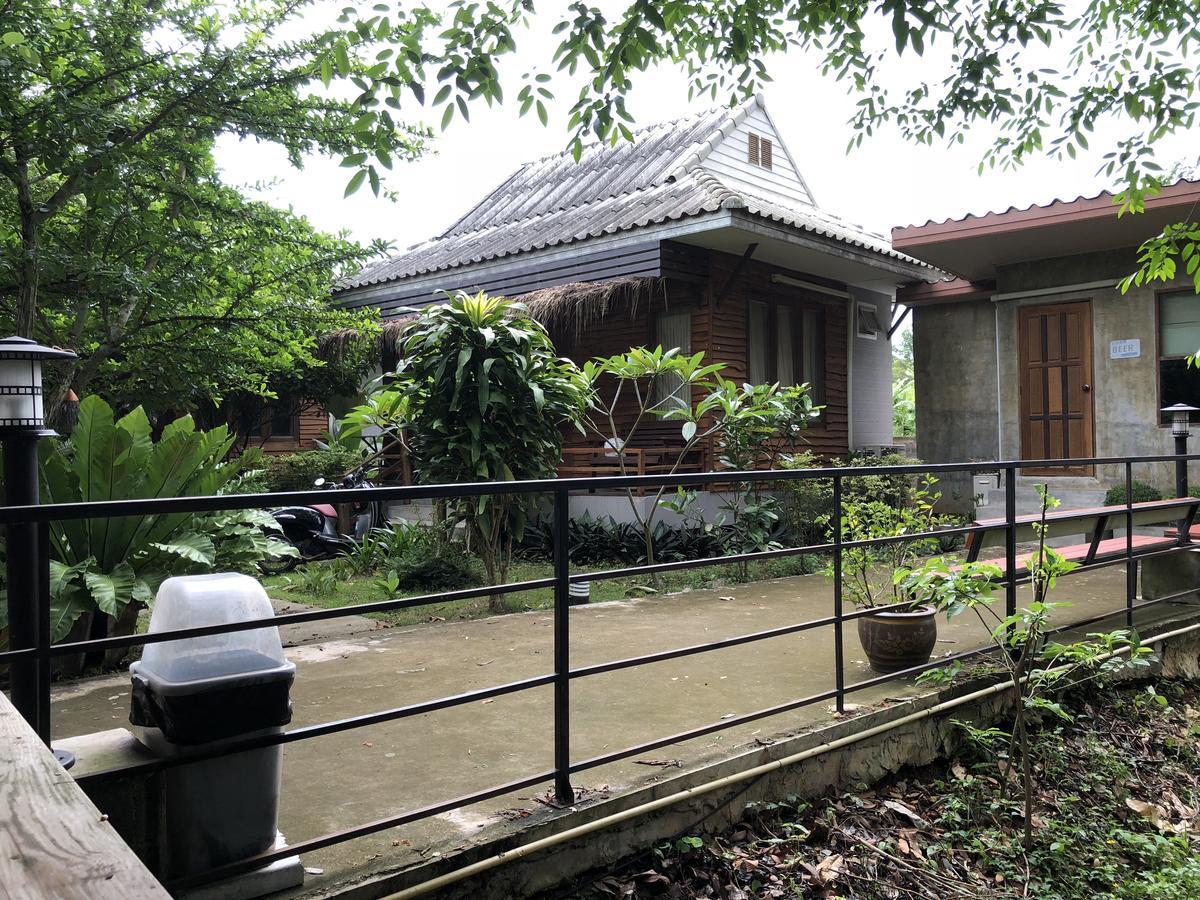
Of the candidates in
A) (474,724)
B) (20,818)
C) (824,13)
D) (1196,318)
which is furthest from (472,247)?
(20,818)

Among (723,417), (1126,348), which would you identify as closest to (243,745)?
(723,417)

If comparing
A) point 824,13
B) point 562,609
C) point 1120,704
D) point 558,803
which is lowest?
point 1120,704

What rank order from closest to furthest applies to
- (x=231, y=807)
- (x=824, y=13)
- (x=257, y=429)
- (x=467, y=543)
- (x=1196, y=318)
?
(x=231, y=807) < (x=824, y=13) < (x=467, y=543) < (x=1196, y=318) < (x=257, y=429)

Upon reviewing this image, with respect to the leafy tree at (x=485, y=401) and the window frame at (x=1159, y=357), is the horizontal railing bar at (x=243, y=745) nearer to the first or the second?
the leafy tree at (x=485, y=401)

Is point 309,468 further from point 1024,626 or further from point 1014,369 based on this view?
point 1024,626

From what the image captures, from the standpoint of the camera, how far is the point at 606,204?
11.8 metres

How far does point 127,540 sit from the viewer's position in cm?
472

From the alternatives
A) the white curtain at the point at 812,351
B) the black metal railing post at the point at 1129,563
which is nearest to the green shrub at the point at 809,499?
the white curtain at the point at 812,351

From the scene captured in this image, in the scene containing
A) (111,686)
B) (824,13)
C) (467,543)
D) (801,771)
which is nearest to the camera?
(801,771)

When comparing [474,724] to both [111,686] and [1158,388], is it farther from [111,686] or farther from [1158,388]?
[1158,388]

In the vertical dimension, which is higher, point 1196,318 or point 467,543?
point 1196,318

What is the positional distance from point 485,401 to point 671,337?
17.2ft

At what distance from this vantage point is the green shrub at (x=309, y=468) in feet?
37.2

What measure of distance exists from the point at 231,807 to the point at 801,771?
6.66 ft
